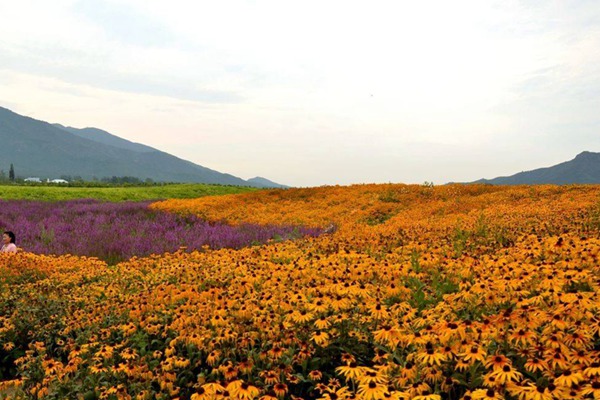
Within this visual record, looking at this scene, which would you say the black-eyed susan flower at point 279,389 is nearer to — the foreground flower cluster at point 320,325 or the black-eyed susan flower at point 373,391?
the foreground flower cluster at point 320,325

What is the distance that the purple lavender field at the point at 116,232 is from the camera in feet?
43.9

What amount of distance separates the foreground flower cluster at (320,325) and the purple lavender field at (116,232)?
309cm

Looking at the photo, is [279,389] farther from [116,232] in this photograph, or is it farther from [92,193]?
[92,193]

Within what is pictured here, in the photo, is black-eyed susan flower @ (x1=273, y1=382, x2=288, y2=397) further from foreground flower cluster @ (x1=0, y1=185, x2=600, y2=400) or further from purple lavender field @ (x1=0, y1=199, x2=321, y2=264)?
purple lavender field @ (x1=0, y1=199, x2=321, y2=264)

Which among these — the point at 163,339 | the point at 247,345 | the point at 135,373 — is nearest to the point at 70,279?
the point at 163,339

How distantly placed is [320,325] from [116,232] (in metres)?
12.8

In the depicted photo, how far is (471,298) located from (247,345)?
8.04ft

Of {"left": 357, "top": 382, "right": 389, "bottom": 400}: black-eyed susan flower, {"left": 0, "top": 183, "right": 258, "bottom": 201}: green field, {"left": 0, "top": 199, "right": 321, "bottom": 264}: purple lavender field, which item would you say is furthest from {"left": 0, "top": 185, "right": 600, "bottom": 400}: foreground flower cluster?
{"left": 0, "top": 183, "right": 258, "bottom": 201}: green field

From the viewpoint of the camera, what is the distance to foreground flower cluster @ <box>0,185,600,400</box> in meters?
3.56

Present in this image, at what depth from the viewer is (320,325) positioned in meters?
4.58

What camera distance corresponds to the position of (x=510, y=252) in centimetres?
723

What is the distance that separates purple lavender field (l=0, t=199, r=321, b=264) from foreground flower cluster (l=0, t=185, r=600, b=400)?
3.09 meters

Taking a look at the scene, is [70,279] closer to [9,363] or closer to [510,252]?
Answer: [9,363]

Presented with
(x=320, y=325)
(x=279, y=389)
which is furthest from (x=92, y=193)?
(x=279, y=389)
